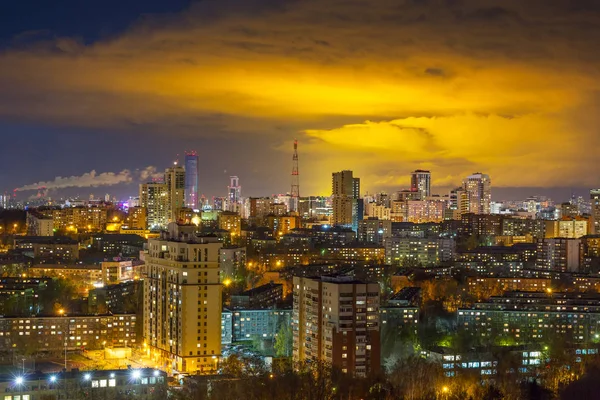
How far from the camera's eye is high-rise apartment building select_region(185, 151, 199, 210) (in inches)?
1553

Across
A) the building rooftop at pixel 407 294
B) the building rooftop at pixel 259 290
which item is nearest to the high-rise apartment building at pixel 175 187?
the building rooftop at pixel 259 290

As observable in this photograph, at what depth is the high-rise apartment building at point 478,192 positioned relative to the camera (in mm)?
41500

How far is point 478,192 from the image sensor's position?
42.0m

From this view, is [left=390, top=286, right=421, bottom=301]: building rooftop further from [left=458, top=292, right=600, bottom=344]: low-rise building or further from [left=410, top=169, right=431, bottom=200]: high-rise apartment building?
[left=410, top=169, right=431, bottom=200]: high-rise apartment building

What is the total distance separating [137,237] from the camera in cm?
2569

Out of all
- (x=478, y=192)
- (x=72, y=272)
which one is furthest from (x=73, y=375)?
(x=478, y=192)

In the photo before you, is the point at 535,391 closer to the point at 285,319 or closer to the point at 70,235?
the point at 285,319

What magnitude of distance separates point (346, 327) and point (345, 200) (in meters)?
24.1

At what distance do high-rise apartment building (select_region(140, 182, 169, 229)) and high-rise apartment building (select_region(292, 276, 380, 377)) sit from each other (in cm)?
2053

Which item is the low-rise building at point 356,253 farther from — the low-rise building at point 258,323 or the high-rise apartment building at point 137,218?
the low-rise building at point 258,323

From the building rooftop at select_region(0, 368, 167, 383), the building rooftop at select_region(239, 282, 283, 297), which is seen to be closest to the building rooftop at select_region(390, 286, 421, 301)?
the building rooftop at select_region(239, 282, 283, 297)

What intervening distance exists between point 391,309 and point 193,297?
148 inches

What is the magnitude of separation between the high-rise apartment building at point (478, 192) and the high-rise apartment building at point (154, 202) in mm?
14550

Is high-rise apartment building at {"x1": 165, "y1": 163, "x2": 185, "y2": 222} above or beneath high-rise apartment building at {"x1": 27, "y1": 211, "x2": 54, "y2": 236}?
above
